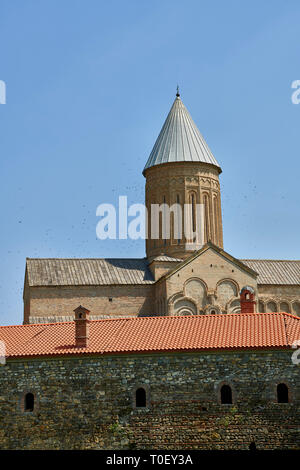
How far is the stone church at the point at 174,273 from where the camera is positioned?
3266 centimetres

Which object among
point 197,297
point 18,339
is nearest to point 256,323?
point 18,339

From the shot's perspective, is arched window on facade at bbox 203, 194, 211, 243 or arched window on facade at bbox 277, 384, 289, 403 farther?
arched window on facade at bbox 203, 194, 211, 243

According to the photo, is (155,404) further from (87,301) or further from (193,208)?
(193,208)

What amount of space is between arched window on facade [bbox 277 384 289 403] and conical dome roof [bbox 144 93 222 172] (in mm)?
17896

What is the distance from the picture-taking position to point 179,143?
3697 cm

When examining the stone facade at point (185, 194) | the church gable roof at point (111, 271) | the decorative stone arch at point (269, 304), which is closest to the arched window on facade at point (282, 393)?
the church gable roof at point (111, 271)

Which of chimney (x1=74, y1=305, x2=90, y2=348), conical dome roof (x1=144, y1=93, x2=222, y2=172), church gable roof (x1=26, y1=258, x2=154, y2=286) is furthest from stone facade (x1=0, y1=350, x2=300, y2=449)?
conical dome roof (x1=144, y1=93, x2=222, y2=172)

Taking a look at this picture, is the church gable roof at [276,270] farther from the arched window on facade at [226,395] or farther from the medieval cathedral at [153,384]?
the arched window on facade at [226,395]

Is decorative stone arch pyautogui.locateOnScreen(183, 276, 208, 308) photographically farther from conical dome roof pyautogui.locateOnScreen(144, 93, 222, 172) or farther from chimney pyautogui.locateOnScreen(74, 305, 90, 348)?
chimney pyautogui.locateOnScreen(74, 305, 90, 348)

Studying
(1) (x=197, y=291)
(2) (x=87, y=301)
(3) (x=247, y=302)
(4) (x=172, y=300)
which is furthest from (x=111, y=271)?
(3) (x=247, y=302)

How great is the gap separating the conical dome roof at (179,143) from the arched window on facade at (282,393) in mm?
17896

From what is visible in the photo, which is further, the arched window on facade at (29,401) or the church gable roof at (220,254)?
the church gable roof at (220,254)

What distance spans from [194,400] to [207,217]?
55.5 feet

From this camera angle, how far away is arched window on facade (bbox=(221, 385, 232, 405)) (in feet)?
66.8
